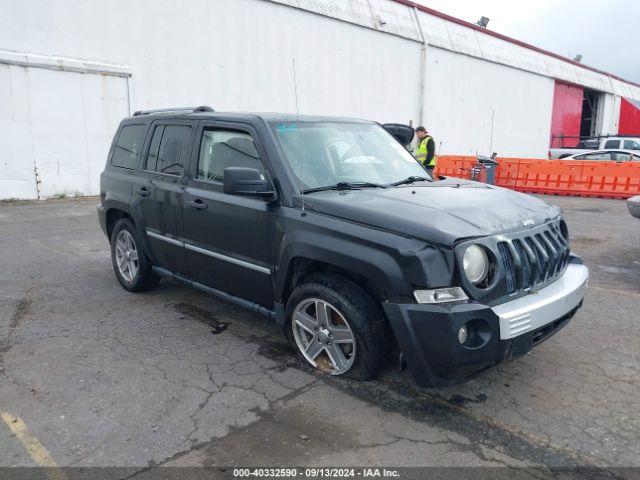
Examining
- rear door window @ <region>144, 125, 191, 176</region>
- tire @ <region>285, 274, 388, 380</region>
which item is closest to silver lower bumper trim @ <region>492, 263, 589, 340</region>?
tire @ <region>285, 274, 388, 380</region>

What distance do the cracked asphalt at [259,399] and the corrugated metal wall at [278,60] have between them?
9613 millimetres

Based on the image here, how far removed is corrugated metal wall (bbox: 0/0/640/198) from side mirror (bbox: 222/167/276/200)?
36.6 feet

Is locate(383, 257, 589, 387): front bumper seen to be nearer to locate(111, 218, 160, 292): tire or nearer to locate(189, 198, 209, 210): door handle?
locate(189, 198, 209, 210): door handle

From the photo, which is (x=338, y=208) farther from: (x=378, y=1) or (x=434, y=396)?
(x=378, y=1)

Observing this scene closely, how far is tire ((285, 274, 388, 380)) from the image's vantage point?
133 inches

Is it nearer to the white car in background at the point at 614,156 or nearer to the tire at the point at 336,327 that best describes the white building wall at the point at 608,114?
the white car in background at the point at 614,156

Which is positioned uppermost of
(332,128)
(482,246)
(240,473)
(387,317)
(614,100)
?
(614,100)

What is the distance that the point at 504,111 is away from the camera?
29.0 metres

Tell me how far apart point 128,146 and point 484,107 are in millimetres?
24967

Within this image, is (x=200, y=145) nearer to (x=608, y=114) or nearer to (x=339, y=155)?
(x=339, y=155)

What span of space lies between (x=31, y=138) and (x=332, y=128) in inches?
431

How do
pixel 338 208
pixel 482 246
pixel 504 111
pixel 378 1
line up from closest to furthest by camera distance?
pixel 482 246
pixel 338 208
pixel 378 1
pixel 504 111

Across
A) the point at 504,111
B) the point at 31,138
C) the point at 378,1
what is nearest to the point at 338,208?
the point at 31,138

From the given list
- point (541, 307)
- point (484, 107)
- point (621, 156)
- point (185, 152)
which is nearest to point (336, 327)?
point (541, 307)
